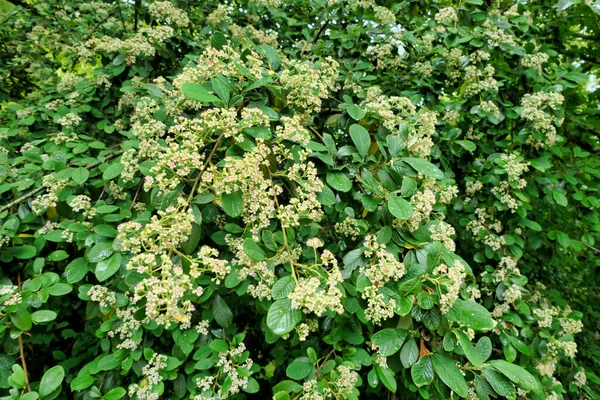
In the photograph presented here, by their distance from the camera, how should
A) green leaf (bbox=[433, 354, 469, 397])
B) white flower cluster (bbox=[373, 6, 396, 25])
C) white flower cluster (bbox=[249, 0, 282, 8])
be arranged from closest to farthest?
green leaf (bbox=[433, 354, 469, 397])
white flower cluster (bbox=[373, 6, 396, 25])
white flower cluster (bbox=[249, 0, 282, 8])

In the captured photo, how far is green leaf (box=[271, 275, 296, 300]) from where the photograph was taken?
1.14 meters

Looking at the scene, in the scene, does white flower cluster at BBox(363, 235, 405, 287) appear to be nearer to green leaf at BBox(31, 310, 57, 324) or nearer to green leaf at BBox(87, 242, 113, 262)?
green leaf at BBox(87, 242, 113, 262)

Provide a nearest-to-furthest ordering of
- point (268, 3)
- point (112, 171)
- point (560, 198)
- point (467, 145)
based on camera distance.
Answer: point (112, 171) < point (467, 145) < point (560, 198) < point (268, 3)

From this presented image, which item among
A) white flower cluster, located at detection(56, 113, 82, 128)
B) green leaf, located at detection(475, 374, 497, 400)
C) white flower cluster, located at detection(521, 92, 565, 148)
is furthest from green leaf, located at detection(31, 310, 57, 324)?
white flower cluster, located at detection(521, 92, 565, 148)

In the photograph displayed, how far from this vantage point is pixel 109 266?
133 cm

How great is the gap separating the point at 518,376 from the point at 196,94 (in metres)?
1.52

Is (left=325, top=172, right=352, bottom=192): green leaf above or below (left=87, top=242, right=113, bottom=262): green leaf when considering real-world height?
above

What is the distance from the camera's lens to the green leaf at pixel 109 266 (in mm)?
1305

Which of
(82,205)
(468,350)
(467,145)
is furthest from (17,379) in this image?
(467,145)

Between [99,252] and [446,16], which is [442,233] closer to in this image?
[99,252]

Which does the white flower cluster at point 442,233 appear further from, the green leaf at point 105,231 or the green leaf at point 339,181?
the green leaf at point 105,231

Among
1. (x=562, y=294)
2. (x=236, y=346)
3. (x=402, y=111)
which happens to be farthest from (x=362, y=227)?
(x=562, y=294)

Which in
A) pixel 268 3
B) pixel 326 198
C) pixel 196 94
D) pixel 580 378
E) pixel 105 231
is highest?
pixel 268 3

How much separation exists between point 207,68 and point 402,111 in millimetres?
953
